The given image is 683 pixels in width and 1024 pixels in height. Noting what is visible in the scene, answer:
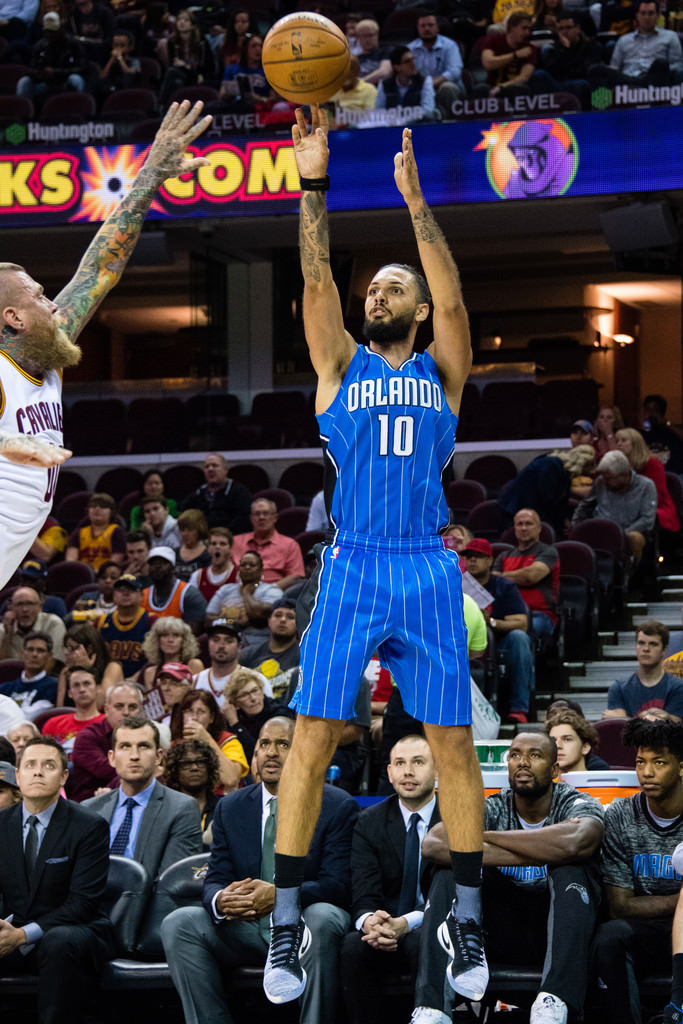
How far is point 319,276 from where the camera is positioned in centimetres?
459

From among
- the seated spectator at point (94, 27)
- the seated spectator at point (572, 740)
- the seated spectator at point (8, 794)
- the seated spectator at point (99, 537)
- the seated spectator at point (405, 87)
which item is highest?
the seated spectator at point (94, 27)

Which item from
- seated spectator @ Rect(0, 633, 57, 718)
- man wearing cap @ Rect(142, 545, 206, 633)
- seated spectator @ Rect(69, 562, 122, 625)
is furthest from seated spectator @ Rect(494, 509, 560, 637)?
seated spectator @ Rect(0, 633, 57, 718)

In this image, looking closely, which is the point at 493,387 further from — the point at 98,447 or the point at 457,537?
the point at 457,537

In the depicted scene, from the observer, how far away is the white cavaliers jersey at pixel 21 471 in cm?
429

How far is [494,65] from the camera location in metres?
15.1

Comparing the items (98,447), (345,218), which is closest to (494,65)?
(345,218)

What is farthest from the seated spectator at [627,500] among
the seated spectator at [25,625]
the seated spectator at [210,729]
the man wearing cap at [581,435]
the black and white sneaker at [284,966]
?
the black and white sneaker at [284,966]

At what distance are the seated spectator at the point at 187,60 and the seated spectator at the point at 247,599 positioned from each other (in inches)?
298

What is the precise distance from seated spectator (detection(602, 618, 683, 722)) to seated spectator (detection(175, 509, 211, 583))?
13.7 feet

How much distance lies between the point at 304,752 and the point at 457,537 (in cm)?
518

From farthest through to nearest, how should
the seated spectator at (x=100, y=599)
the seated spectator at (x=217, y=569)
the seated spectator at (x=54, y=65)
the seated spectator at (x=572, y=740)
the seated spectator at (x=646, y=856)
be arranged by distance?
the seated spectator at (x=54, y=65)
the seated spectator at (x=217, y=569)
the seated spectator at (x=100, y=599)
the seated spectator at (x=572, y=740)
the seated spectator at (x=646, y=856)

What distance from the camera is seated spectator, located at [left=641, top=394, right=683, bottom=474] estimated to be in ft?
45.3

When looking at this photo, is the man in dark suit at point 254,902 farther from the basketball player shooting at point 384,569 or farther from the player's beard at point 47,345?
the player's beard at point 47,345

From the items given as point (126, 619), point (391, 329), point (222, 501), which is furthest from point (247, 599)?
point (391, 329)
